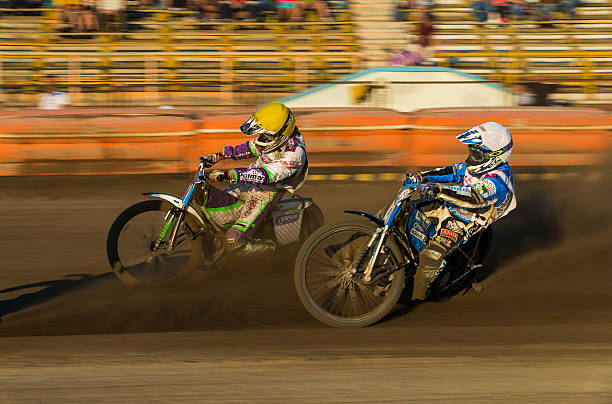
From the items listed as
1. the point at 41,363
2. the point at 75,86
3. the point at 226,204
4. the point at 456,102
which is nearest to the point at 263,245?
the point at 226,204

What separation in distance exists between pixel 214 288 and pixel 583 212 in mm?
3932

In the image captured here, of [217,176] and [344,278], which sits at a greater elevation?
[217,176]

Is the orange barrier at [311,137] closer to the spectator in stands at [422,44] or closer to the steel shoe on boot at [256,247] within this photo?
the steel shoe on boot at [256,247]

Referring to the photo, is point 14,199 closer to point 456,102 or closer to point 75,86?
point 75,86

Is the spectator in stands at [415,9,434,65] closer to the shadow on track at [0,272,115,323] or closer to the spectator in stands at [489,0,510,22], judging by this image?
the spectator in stands at [489,0,510,22]

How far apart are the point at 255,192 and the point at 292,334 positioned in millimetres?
1576

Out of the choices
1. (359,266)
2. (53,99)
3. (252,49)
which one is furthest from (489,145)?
(252,49)

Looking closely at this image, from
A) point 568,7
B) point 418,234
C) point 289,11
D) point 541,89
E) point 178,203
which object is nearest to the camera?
point 418,234

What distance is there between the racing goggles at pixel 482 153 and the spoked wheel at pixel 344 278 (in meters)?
0.99

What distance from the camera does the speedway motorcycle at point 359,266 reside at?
4953 mm

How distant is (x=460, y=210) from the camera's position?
5445mm

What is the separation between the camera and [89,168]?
10.6 metres

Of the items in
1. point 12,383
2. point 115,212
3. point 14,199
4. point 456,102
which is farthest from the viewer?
point 456,102

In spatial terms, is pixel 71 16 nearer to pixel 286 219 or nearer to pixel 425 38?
pixel 425 38
